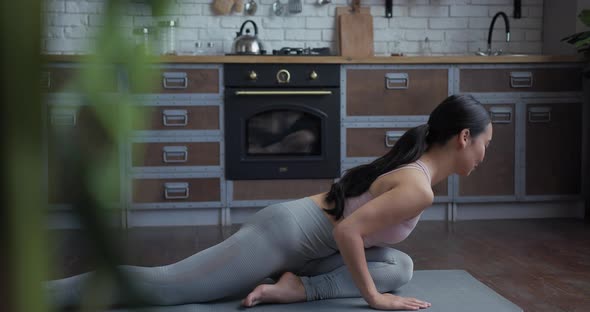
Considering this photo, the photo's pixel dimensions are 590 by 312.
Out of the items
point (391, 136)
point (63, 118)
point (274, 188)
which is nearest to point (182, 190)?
point (274, 188)

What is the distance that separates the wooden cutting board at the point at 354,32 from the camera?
5133 mm

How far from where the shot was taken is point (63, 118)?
220mm

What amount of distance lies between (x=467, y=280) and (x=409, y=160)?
2.16 feet

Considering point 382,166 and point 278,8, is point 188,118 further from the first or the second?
point 382,166

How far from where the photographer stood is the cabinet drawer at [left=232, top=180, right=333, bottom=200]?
181 inches

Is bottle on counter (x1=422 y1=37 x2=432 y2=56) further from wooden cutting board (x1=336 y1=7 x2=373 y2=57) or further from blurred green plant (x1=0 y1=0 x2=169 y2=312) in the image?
blurred green plant (x1=0 y1=0 x2=169 y2=312)

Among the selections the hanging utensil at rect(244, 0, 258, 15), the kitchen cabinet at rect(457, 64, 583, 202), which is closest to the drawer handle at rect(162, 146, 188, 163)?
the hanging utensil at rect(244, 0, 258, 15)

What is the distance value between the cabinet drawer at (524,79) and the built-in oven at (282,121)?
35.3 inches

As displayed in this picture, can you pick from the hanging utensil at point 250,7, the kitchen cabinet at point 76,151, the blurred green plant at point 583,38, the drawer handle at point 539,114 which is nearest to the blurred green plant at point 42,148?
the kitchen cabinet at point 76,151

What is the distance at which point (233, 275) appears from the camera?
2408 mm

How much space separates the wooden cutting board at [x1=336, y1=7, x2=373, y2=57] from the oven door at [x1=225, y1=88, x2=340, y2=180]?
25.3 inches

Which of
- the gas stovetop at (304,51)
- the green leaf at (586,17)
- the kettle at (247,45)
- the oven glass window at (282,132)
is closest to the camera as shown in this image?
the green leaf at (586,17)

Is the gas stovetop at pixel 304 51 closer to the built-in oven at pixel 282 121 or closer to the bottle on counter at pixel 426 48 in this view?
the built-in oven at pixel 282 121

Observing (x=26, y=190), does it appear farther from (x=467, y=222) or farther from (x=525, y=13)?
(x=525, y=13)
